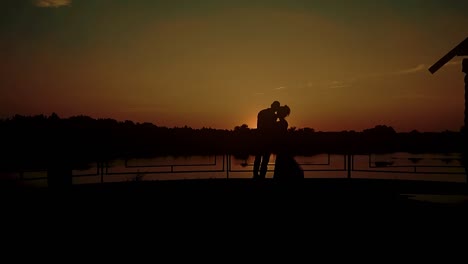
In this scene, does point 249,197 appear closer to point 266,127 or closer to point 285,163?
point 285,163

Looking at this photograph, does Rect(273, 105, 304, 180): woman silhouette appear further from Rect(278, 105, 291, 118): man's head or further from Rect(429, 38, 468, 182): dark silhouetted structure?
Rect(429, 38, 468, 182): dark silhouetted structure

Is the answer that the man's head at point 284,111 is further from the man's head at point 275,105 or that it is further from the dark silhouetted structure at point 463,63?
the dark silhouetted structure at point 463,63

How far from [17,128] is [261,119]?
40.9ft

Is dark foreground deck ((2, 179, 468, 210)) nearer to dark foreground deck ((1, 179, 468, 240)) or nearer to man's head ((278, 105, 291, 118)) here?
dark foreground deck ((1, 179, 468, 240))

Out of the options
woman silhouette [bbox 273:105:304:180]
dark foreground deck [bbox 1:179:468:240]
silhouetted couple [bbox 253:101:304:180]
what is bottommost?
dark foreground deck [bbox 1:179:468:240]

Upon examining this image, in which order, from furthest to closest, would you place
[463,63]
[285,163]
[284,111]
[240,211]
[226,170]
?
[226,170] < [284,111] < [463,63] < [285,163] < [240,211]

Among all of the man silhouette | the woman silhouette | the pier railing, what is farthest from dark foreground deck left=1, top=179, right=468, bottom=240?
the pier railing

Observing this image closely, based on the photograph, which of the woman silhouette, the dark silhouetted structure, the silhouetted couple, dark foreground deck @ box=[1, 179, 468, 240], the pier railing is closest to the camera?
dark foreground deck @ box=[1, 179, 468, 240]

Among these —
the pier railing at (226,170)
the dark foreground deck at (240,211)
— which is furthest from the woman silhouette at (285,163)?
the pier railing at (226,170)

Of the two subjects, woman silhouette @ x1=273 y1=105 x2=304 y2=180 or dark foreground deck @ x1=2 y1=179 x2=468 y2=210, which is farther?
woman silhouette @ x1=273 y1=105 x2=304 y2=180

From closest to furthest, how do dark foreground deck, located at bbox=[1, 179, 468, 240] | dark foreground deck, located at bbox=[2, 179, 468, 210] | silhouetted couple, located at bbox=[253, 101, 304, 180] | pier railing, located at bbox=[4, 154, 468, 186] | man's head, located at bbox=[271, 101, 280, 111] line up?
dark foreground deck, located at bbox=[1, 179, 468, 240] < dark foreground deck, located at bbox=[2, 179, 468, 210] < silhouetted couple, located at bbox=[253, 101, 304, 180] < man's head, located at bbox=[271, 101, 280, 111] < pier railing, located at bbox=[4, 154, 468, 186]

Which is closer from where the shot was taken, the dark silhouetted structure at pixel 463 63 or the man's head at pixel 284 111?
the dark silhouetted structure at pixel 463 63

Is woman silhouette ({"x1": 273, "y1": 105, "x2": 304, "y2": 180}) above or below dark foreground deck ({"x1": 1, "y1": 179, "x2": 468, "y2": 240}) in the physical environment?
above

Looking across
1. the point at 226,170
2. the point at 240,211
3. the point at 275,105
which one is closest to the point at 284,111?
the point at 275,105
